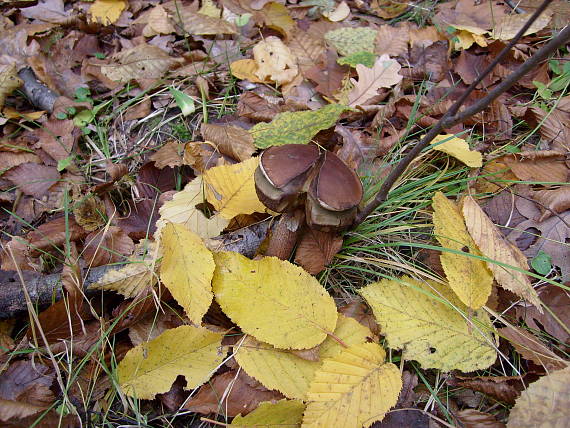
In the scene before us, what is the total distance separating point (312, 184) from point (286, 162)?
136 mm

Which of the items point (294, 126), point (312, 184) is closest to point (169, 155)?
point (294, 126)

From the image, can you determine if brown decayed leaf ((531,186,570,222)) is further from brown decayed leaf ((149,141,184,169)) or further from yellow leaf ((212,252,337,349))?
brown decayed leaf ((149,141,184,169))

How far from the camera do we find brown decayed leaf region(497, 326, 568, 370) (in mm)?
1579

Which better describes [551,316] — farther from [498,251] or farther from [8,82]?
[8,82]

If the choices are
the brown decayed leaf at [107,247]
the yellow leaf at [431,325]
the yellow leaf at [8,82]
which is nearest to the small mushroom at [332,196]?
the yellow leaf at [431,325]

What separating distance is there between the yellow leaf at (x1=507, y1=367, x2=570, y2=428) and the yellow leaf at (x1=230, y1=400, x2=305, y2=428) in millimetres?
729

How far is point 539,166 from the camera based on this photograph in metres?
2.18

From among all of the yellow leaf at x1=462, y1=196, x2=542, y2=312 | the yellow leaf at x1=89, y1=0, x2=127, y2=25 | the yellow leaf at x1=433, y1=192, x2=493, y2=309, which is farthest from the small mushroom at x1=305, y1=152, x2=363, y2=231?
the yellow leaf at x1=89, y1=0, x2=127, y2=25

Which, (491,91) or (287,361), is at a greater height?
(491,91)

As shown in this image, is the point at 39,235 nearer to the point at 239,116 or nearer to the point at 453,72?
the point at 239,116

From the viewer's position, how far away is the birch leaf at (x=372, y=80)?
2.57 meters

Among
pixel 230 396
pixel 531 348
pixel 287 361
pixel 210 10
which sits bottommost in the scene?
pixel 230 396

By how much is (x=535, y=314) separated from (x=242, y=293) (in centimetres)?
124

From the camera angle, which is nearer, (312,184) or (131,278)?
(312,184)
